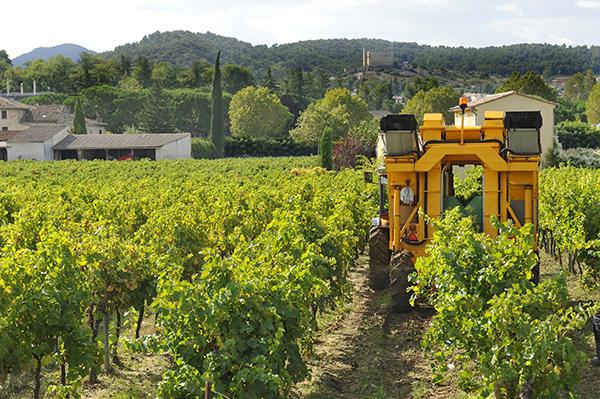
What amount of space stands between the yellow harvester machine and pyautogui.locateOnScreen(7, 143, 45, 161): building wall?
5724 cm

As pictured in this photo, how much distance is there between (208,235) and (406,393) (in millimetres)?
5304

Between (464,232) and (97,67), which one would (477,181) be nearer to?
(464,232)

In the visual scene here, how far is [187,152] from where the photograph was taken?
68062mm

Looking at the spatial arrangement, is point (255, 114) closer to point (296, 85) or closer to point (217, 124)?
point (217, 124)

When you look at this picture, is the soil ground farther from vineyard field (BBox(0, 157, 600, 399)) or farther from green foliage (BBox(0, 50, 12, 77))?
green foliage (BBox(0, 50, 12, 77))

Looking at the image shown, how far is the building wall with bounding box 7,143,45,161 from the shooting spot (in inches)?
2549

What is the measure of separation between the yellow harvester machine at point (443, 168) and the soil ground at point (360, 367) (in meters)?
0.65

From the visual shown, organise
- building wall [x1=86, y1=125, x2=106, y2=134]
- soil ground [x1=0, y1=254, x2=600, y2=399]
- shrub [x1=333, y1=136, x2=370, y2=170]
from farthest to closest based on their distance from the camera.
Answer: building wall [x1=86, y1=125, x2=106, y2=134]
shrub [x1=333, y1=136, x2=370, y2=170]
soil ground [x1=0, y1=254, x2=600, y2=399]

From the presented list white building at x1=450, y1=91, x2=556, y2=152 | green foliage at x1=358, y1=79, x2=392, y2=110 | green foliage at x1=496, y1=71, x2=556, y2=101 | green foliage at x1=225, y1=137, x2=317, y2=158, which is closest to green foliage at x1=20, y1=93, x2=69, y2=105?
green foliage at x1=225, y1=137, x2=317, y2=158

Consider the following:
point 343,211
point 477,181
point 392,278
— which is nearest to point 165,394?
point 392,278

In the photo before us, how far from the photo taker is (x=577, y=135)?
2169 inches

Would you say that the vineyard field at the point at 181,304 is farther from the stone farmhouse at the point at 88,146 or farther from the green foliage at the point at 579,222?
the stone farmhouse at the point at 88,146

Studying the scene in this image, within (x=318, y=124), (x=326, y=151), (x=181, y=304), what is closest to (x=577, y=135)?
(x=326, y=151)

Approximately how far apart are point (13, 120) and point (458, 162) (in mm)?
77255
